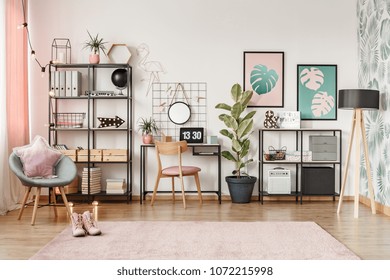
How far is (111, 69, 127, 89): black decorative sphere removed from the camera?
600 centimetres

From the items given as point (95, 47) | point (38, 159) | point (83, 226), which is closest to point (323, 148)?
point (95, 47)

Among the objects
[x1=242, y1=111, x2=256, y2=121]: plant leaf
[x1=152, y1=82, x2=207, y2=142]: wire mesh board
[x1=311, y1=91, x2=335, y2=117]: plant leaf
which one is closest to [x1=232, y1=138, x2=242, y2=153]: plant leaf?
[x1=242, y1=111, x2=256, y2=121]: plant leaf

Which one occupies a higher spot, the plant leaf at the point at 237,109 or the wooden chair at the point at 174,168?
the plant leaf at the point at 237,109

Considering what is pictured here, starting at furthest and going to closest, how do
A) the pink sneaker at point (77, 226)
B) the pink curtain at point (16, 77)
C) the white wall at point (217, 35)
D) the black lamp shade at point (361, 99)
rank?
the white wall at point (217, 35)
the pink curtain at point (16, 77)
the black lamp shade at point (361, 99)
the pink sneaker at point (77, 226)

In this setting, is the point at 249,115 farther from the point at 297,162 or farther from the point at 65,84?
the point at 65,84

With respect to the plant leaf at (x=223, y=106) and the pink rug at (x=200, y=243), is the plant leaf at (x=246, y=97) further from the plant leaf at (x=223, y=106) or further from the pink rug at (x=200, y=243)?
the pink rug at (x=200, y=243)

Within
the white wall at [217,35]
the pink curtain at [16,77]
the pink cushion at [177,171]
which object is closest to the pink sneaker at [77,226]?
the pink cushion at [177,171]

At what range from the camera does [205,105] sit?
621 centimetres

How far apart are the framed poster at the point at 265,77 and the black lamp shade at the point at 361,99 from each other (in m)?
1.22

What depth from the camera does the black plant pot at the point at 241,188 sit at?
5848 millimetres

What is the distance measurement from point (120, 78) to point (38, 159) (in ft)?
5.46

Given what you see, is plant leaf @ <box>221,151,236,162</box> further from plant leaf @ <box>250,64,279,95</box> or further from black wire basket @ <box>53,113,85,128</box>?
black wire basket @ <box>53,113,85,128</box>

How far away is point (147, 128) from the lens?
6.01 m

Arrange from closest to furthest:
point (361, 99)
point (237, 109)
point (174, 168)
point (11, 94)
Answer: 1. point (361, 99)
2. point (11, 94)
3. point (174, 168)
4. point (237, 109)
